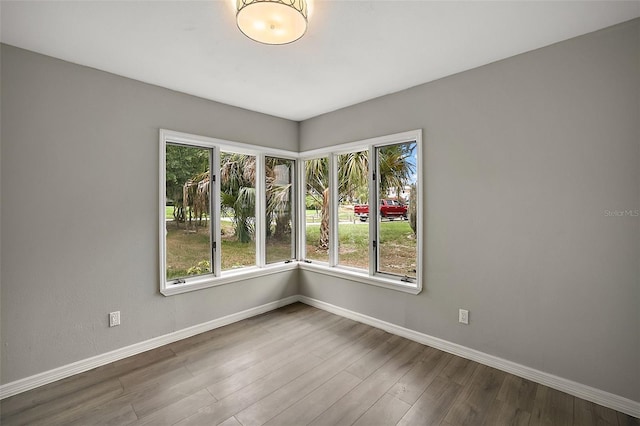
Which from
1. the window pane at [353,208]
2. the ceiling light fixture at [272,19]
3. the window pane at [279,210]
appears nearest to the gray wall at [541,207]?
the window pane at [353,208]

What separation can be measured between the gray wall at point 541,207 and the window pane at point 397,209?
0.75 feet

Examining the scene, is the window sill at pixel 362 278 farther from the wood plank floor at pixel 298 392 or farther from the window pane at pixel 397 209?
the wood plank floor at pixel 298 392

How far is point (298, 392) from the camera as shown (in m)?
2.18

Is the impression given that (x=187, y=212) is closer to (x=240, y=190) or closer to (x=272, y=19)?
(x=240, y=190)

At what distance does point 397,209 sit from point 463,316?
4.05 feet

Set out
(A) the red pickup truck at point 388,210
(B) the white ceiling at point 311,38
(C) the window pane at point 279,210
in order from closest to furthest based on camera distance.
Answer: (B) the white ceiling at point 311,38 < (A) the red pickup truck at point 388,210 < (C) the window pane at point 279,210

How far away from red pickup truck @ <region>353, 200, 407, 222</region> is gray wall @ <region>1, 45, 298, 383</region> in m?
2.13

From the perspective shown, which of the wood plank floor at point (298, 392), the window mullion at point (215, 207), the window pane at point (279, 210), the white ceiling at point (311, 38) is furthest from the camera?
the window pane at point (279, 210)

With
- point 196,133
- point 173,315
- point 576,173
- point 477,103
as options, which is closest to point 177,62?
point 196,133

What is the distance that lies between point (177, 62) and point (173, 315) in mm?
2393

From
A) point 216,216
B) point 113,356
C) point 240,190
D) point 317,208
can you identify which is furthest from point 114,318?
point 317,208

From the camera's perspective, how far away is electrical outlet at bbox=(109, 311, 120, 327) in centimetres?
262

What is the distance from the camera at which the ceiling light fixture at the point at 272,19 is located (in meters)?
1.57

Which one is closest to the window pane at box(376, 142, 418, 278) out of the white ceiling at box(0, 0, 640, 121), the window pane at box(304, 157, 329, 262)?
the white ceiling at box(0, 0, 640, 121)
